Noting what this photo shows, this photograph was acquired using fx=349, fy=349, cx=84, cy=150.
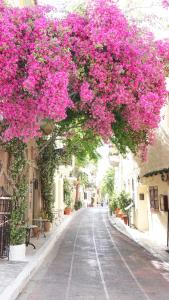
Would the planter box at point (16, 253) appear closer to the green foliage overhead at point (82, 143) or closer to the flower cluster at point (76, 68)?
the flower cluster at point (76, 68)

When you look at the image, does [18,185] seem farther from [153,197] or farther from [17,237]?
[153,197]

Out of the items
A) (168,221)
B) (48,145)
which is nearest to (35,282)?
(168,221)

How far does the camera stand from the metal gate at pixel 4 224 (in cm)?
1035

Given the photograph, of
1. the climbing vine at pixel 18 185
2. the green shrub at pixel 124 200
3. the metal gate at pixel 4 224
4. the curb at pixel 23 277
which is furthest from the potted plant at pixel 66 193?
the climbing vine at pixel 18 185

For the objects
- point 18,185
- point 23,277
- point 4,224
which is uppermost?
point 18,185

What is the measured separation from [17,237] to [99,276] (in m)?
3.01

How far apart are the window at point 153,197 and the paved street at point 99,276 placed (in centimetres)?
399

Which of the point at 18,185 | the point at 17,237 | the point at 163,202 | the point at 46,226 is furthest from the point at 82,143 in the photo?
the point at 17,237

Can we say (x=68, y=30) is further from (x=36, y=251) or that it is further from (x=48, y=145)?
(x=48, y=145)

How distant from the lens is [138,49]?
932 centimetres

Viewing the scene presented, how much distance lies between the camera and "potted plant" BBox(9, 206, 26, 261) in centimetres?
1041

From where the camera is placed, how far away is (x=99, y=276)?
352 inches

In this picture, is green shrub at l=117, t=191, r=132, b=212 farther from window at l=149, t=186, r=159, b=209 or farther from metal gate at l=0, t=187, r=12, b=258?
metal gate at l=0, t=187, r=12, b=258

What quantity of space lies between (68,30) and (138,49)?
193cm
